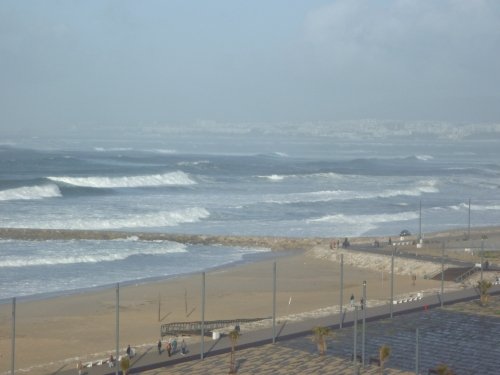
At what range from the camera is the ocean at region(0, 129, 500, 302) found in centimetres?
3653

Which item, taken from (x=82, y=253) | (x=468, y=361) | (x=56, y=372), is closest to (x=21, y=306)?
(x=56, y=372)

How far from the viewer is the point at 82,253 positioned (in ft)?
127

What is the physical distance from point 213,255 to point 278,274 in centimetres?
476

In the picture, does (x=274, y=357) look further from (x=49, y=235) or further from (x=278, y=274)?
(x=49, y=235)

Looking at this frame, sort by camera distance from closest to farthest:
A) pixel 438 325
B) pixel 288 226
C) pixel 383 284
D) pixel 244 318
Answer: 1. pixel 438 325
2. pixel 244 318
3. pixel 383 284
4. pixel 288 226

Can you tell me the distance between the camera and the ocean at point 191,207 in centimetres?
3653

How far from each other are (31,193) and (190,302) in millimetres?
37240

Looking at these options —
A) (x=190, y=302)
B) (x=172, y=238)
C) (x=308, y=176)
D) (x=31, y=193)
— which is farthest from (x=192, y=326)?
(x=308, y=176)

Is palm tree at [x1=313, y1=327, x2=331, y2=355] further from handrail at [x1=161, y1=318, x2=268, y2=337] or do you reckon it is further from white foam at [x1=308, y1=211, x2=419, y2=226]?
white foam at [x1=308, y1=211, x2=419, y2=226]

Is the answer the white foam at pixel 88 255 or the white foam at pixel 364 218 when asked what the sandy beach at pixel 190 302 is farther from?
the white foam at pixel 364 218

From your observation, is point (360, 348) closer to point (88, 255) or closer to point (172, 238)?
point (88, 255)

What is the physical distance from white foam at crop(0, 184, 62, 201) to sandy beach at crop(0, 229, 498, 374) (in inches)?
1062

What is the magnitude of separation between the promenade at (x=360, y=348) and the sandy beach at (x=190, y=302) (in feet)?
4.07

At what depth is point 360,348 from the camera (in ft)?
73.2
